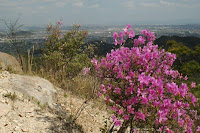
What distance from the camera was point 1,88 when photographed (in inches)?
177

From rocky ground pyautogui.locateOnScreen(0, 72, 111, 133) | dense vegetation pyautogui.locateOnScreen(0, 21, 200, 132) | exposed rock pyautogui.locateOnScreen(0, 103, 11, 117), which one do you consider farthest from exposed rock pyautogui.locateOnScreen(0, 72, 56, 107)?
dense vegetation pyautogui.locateOnScreen(0, 21, 200, 132)

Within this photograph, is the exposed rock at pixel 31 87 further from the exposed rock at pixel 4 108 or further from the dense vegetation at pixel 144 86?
the dense vegetation at pixel 144 86

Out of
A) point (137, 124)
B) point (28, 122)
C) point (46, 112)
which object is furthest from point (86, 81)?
point (137, 124)

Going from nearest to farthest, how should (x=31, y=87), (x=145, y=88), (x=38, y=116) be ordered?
(x=145, y=88), (x=38, y=116), (x=31, y=87)

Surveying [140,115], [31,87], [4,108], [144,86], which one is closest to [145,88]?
[144,86]

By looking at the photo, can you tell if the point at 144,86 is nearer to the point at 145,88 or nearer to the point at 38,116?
the point at 145,88

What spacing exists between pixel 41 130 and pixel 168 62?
2656 mm

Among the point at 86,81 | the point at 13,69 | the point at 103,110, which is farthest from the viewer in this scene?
the point at 86,81

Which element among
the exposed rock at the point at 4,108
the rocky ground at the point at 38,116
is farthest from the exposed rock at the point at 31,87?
the exposed rock at the point at 4,108

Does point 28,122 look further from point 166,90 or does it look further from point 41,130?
point 166,90

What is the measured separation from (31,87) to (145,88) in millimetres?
3172

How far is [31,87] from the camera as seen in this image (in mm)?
4957

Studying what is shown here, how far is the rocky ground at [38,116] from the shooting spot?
3.68 meters

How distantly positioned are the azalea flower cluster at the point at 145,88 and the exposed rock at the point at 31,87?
2026 millimetres
